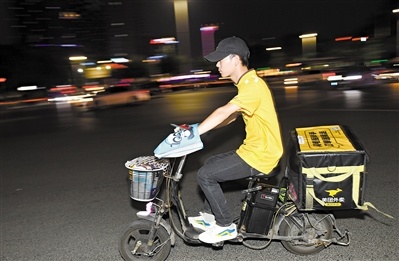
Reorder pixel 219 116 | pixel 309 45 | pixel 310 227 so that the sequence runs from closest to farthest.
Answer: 1. pixel 219 116
2. pixel 310 227
3. pixel 309 45

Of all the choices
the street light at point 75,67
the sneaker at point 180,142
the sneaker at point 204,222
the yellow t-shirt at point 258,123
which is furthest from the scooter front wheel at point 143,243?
the street light at point 75,67

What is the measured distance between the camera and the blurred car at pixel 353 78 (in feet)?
69.7

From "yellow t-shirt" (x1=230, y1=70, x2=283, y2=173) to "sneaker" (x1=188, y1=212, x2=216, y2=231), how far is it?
0.73 m

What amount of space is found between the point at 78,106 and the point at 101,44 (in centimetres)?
3062

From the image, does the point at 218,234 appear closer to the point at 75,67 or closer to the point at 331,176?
the point at 331,176

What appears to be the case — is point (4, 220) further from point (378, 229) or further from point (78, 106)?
point (78, 106)

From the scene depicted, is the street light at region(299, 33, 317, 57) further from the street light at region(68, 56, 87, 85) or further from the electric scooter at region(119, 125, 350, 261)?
the electric scooter at region(119, 125, 350, 261)

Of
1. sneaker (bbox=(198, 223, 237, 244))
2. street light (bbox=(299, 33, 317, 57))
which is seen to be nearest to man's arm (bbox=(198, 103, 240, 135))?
Answer: sneaker (bbox=(198, 223, 237, 244))

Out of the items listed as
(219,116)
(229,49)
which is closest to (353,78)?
(229,49)

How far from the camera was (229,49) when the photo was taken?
304 centimetres

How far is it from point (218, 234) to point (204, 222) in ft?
0.76

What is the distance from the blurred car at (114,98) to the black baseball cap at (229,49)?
58.7ft

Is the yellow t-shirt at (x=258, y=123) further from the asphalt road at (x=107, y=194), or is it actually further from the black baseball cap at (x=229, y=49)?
the asphalt road at (x=107, y=194)

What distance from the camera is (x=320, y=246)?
3539 mm
